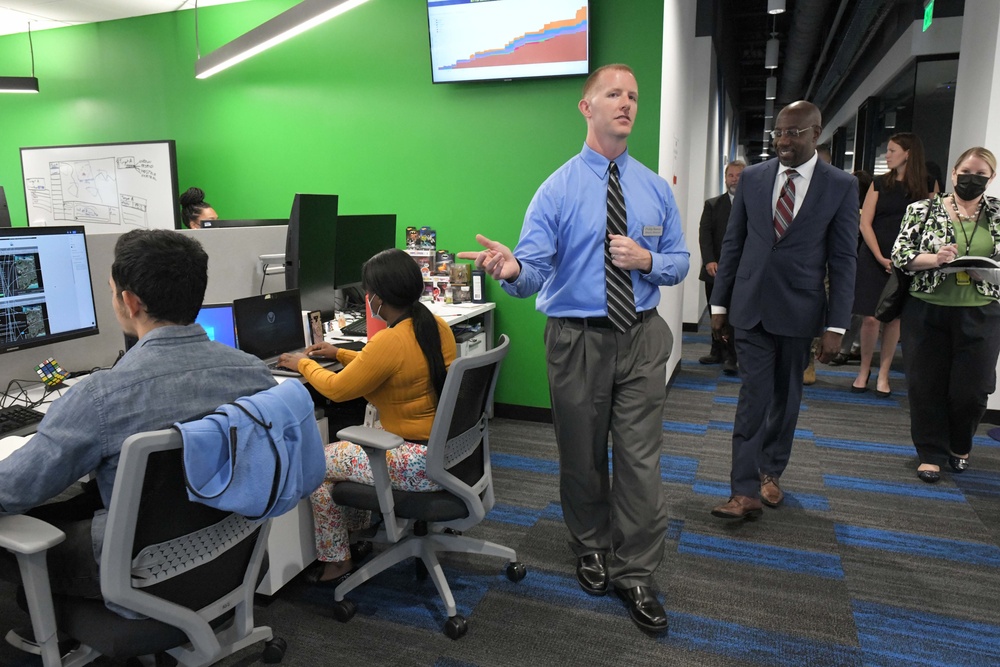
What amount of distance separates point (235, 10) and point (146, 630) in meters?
4.32

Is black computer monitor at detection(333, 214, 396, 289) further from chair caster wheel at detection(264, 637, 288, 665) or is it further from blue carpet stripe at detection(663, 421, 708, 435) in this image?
blue carpet stripe at detection(663, 421, 708, 435)

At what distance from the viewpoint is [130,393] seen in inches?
51.4

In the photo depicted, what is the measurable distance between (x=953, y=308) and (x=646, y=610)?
1.99m

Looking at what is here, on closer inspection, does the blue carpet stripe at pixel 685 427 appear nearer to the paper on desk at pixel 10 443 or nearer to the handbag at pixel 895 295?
the handbag at pixel 895 295

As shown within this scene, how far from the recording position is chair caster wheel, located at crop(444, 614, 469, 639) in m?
2.01

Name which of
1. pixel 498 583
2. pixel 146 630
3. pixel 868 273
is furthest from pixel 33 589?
pixel 868 273

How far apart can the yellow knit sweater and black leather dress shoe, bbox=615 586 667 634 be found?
808 mm

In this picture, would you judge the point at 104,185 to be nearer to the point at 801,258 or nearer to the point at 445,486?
the point at 445,486

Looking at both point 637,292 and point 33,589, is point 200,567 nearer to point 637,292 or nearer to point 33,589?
point 33,589

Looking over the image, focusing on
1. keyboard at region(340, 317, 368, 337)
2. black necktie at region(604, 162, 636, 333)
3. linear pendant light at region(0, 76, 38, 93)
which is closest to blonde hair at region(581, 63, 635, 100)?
black necktie at region(604, 162, 636, 333)

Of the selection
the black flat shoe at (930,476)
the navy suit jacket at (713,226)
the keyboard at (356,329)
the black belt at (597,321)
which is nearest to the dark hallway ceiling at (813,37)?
the navy suit jacket at (713,226)

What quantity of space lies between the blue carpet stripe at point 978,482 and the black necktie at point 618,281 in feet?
6.81

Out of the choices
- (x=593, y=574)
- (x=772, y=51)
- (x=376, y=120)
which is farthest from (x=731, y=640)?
(x=772, y=51)

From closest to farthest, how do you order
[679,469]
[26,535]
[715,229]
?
[26,535], [679,469], [715,229]
